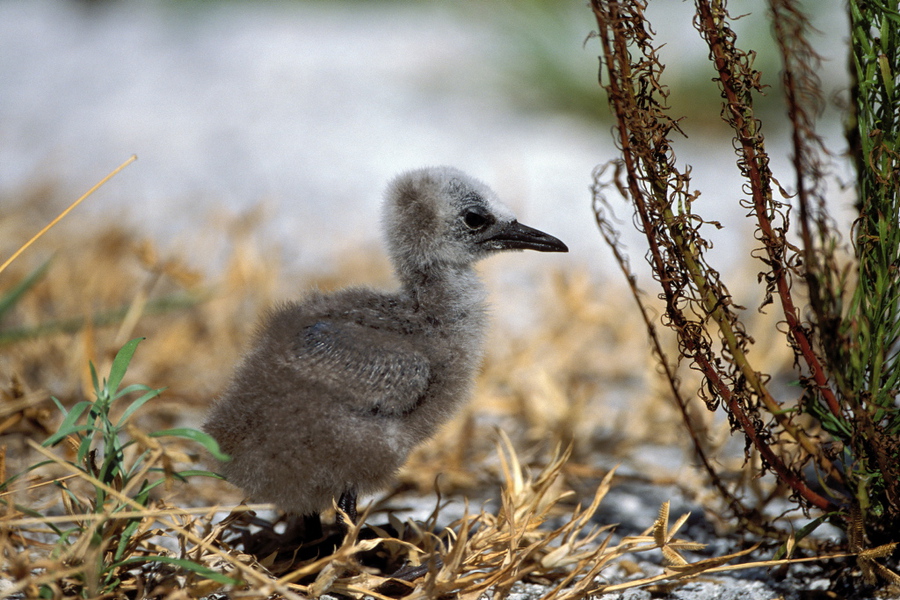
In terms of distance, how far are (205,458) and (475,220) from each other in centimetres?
100

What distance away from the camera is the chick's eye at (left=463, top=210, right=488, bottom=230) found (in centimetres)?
229

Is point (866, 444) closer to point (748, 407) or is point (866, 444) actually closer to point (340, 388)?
point (748, 407)

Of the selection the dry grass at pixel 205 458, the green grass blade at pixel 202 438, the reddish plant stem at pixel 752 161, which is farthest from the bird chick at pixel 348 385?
the reddish plant stem at pixel 752 161

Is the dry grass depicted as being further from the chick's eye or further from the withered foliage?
the chick's eye

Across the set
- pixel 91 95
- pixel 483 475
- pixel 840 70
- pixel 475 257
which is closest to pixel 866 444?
pixel 475 257

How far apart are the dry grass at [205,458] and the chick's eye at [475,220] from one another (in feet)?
2.02

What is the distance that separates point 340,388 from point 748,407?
941 millimetres

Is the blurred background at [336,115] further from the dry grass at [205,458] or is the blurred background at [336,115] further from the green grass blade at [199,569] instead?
the green grass blade at [199,569]

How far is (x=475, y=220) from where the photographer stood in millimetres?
2297

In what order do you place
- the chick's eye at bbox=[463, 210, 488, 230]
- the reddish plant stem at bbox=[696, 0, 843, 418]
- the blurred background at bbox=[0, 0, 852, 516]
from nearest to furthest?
the reddish plant stem at bbox=[696, 0, 843, 418]
the chick's eye at bbox=[463, 210, 488, 230]
the blurred background at bbox=[0, 0, 852, 516]

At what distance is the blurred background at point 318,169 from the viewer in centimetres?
322

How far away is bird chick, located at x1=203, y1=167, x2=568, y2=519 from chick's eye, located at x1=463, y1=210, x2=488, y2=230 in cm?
10

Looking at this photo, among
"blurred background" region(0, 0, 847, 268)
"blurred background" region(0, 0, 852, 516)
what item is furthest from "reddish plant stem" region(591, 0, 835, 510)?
"blurred background" region(0, 0, 847, 268)

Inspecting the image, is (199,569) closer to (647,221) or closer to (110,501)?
(110,501)
